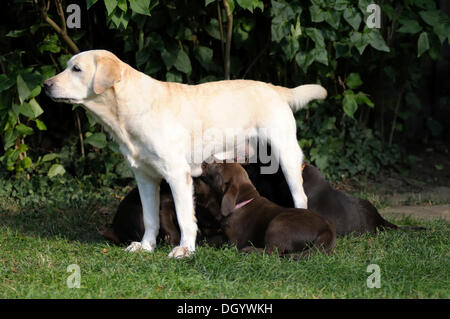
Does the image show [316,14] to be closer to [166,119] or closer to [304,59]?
[304,59]

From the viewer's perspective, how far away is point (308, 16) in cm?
749

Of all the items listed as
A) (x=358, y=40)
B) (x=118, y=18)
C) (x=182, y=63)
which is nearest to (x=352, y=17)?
(x=358, y=40)

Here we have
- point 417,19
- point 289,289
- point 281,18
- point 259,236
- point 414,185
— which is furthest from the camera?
point 414,185

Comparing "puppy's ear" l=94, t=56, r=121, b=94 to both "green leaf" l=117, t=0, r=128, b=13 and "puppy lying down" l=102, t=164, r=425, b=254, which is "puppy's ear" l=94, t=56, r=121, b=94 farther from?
"puppy lying down" l=102, t=164, r=425, b=254

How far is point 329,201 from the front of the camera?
608 centimetres

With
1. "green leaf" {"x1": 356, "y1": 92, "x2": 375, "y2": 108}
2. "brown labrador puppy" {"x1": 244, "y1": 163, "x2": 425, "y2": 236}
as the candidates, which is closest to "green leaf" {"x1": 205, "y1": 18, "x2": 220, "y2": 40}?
"green leaf" {"x1": 356, "y1": 92, "x2": 375, "y2": 108}

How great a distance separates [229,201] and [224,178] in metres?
0.24

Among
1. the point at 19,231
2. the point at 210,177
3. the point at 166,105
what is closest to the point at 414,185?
the point at 210,177

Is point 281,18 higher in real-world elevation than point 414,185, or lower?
higher

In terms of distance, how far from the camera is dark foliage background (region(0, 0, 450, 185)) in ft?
24.4

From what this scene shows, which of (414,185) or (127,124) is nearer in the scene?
(127,124)

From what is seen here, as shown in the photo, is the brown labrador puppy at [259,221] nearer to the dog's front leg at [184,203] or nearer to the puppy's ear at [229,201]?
the puppy's ear at [229,201]

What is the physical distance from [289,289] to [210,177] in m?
1.71

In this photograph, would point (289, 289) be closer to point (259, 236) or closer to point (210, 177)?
point (259, 236)
